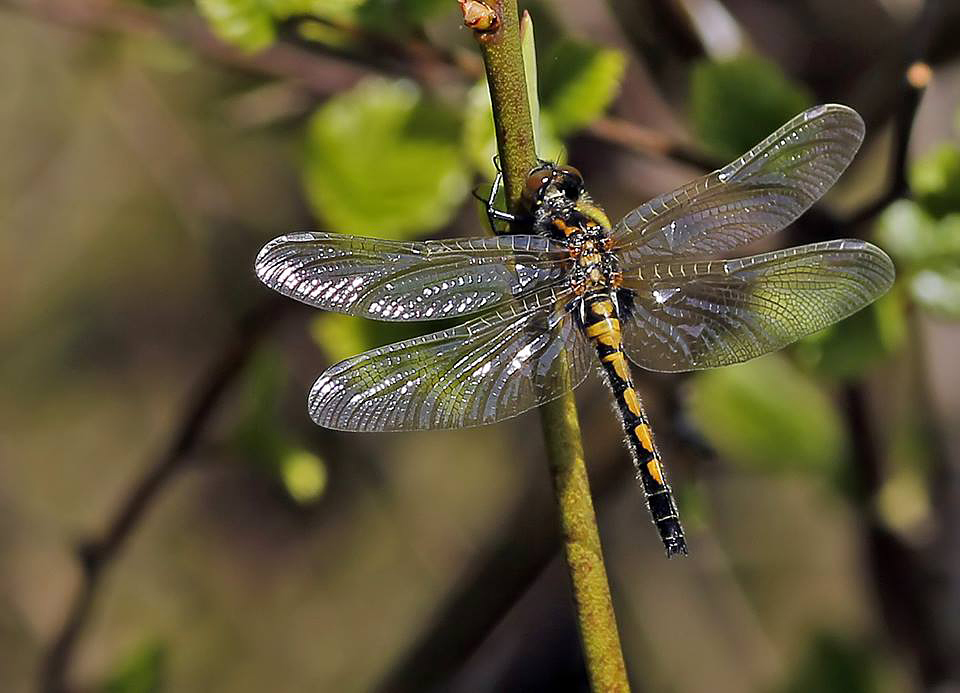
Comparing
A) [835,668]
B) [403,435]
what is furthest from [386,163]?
[403,435]

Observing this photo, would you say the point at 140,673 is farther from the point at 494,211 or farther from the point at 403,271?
the point at 494,211

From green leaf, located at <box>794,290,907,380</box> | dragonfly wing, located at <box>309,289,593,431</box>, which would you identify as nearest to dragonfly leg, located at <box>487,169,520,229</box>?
dragonfly wing, located at <box>309,289,593,431</box>

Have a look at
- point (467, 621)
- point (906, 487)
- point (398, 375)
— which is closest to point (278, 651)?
point (467, 621)

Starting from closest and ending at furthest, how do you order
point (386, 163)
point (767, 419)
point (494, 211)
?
point (494, 211)
point (386, 163)
point (767, 419)

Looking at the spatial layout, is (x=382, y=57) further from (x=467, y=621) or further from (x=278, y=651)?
(x=278, y=651)

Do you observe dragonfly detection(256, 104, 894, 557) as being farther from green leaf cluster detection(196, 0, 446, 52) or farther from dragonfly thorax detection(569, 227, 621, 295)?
green leaf cluster detection(196, 0, 446, 52)

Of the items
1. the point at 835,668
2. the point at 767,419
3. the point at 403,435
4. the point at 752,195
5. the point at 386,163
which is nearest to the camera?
the point at 752,195

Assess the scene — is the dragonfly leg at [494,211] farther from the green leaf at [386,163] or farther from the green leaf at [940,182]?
the green leaf at [940,182]

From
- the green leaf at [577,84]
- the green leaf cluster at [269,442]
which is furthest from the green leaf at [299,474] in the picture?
the green leaf at [577,84]
